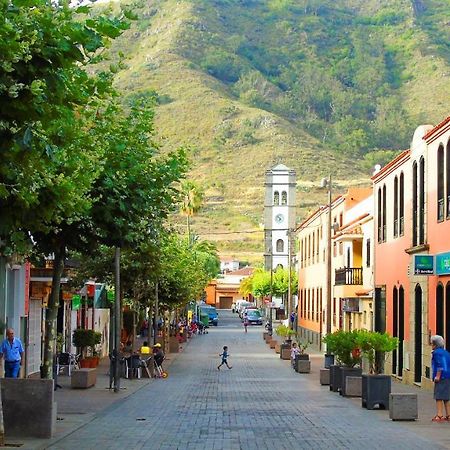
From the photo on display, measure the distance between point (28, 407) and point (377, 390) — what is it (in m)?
9.76

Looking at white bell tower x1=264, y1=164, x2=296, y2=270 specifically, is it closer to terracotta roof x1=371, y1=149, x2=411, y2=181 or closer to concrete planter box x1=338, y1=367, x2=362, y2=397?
terracotta roof x1=371, y1=149, x2=411, y2=181

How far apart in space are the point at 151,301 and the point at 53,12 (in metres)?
44.3

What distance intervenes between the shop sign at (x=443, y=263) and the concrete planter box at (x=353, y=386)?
13.4 feet

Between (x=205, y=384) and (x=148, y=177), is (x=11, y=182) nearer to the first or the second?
(x=148, y=177)

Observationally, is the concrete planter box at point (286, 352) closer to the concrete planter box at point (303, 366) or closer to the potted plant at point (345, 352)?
the concrete planter box at point (303, 366)

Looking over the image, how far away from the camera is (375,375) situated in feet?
82.2

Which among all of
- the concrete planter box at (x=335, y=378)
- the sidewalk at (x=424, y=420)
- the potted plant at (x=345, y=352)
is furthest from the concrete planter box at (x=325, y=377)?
the potted plant at (x=345, y=352)

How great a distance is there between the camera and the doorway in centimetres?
3481

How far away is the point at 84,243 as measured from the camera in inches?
842

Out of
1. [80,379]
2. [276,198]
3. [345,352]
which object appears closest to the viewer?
[345,352]

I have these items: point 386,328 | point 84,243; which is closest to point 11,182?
point 84,243

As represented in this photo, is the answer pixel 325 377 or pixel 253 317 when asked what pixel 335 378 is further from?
pixel 253 317

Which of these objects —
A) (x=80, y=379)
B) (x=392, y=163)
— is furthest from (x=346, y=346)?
(x=392, y=163)

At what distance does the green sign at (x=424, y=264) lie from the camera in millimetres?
32094
